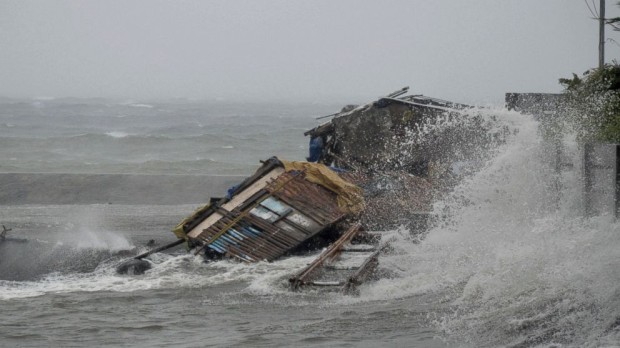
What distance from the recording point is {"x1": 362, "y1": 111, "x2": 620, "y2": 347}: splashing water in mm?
9547

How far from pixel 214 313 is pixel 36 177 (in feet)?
56.6

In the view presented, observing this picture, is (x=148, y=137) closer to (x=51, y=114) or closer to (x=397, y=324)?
(x=51, y=114)

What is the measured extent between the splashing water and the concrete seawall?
1062 centimetres

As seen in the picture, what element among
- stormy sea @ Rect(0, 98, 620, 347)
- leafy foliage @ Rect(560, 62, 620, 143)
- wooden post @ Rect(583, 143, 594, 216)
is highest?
leafy foliage @ Rect(560, 62, 620, 143)

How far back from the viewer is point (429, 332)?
403 inches

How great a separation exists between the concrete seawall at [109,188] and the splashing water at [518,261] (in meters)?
10.6

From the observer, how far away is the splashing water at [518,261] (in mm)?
9547

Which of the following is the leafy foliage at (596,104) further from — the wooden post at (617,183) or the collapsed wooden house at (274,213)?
the collapsed wooden house at (274,213)

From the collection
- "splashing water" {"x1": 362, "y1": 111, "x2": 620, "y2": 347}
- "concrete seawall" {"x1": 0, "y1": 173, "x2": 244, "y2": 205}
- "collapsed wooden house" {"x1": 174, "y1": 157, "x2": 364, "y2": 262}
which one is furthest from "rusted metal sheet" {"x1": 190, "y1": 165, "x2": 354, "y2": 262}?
"concrete seawall" {"x1": 0, "y1": 173, "x2": 244, "y2": 205}

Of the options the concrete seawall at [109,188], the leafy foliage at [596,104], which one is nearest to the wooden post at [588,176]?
the leafy foliage at [596,104]

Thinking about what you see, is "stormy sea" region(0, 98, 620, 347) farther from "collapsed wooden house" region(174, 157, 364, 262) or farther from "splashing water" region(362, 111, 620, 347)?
"collapsed wooden house" region(174, 157, 364, 262)

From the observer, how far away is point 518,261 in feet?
38.1

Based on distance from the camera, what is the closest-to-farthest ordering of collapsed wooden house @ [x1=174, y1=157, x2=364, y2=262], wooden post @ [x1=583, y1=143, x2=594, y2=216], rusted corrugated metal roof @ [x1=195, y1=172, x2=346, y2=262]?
wooden post @ [x1=583, y1=143, x2=594, y2=216] < rusted corrugated metal roof @ [x1=195, y1=172, x2=346, y2=262] < collapsed wooden house @ [x1=174, y1=157, x2=364, y2=262]

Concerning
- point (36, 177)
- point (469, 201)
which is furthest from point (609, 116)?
point (36, 177)
